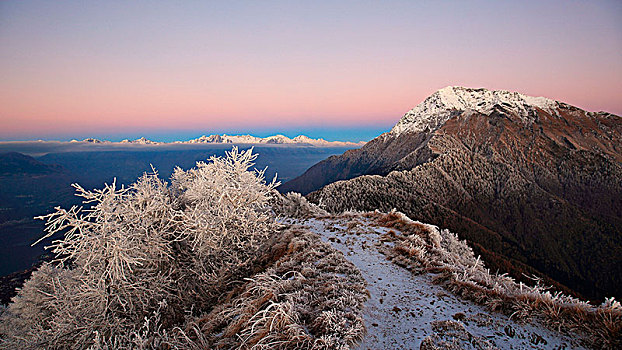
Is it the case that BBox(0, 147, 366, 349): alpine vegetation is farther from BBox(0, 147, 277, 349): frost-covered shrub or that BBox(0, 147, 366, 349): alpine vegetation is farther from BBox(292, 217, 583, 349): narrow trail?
BBox(292, 217, 583, 349): narrow trail

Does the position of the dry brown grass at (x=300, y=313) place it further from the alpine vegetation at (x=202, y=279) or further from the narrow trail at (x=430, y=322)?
the narrow trail at (x=430, y=322)

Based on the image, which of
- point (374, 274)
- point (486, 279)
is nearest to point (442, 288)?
point (486, 279)

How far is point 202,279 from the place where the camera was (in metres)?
13.1

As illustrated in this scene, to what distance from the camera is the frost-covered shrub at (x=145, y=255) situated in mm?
10594

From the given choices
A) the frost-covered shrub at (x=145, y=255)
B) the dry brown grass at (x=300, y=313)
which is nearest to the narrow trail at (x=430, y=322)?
the dry brown grass at (x=300, y=313)

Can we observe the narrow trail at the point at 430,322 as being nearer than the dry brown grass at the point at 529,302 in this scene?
No

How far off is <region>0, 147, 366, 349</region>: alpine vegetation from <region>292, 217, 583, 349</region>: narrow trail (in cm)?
69

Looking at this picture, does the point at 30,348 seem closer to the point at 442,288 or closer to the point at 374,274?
the point at 374,274

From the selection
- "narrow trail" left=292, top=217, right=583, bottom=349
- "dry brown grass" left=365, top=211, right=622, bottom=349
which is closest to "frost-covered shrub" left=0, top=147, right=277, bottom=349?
"narrow trail" left=292, top=217, right=583, bottom=349

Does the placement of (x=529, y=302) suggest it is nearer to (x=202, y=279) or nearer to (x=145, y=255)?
(x=202, y=279)

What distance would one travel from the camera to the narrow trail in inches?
232

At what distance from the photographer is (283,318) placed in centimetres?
618

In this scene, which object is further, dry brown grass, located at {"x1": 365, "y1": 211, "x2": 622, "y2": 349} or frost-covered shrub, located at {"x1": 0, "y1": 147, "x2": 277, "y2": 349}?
frost-covered shrub, located at {"x1": 0, "y1": 147, "x2": 277, "y2": 349}

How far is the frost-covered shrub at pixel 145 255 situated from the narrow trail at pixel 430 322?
21.2ft
